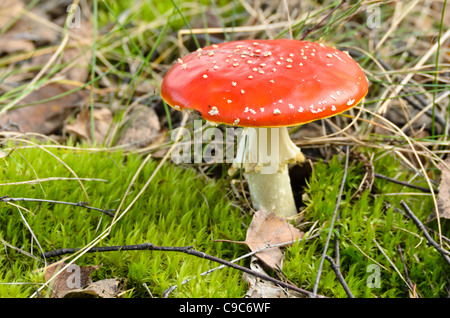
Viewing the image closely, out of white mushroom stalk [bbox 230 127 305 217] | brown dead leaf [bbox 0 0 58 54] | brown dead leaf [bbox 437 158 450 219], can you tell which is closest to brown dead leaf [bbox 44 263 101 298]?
white mushroom stalk [bbox 230 127 305 217]

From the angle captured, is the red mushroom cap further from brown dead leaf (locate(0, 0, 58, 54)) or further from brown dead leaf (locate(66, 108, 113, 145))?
brown dead leaf (locate(0, 0, 58, 54))

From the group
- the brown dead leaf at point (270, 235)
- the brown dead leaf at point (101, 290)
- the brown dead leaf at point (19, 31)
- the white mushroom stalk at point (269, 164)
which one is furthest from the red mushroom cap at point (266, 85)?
the brown dead leaf at point (19, 31)

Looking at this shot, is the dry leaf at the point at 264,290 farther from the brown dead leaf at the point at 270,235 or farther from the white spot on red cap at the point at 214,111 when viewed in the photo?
the white spot on red cap at the point at 214,111

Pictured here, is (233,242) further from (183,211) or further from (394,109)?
(394,109)

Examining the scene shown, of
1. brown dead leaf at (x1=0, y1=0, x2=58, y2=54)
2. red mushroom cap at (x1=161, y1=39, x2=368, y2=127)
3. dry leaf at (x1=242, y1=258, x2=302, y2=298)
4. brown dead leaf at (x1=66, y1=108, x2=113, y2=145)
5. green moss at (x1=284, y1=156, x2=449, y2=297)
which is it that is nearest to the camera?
red mushroom cap at (x1=161, y1=39, x2=368, y2=127)

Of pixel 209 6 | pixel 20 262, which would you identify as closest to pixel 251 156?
pixel 20 262
